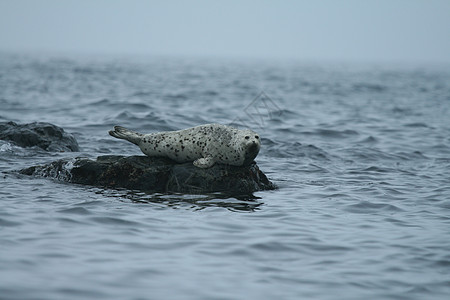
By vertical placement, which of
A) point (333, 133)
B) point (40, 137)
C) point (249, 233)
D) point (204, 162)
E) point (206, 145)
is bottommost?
point (333, 133)

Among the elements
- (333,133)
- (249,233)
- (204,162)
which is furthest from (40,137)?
(333,133)

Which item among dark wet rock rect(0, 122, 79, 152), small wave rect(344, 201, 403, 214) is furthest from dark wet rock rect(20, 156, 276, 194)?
dark wet rock rect(0, 122, 79, 152)

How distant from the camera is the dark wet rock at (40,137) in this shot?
40.2 feet

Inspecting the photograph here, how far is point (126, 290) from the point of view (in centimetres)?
544

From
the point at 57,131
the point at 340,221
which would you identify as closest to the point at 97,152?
the point at 57,131

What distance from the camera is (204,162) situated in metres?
9.17

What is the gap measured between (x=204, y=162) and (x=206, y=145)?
1.10ft

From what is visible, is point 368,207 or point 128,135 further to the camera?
point 128,135

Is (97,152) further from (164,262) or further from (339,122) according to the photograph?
(339,122)

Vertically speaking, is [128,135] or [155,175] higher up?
[128,135]

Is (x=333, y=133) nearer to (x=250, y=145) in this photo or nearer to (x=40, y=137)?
(x=40, y=137)

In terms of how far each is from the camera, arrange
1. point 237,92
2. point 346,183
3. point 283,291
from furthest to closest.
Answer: point 237,92 < point 346,183 < point 283,291

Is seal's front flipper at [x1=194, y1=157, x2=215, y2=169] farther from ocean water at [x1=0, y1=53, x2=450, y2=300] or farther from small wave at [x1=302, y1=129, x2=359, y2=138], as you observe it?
small wave at [x1=302, y1=129, x2=359, y2=138]

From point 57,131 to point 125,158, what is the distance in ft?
12.0
